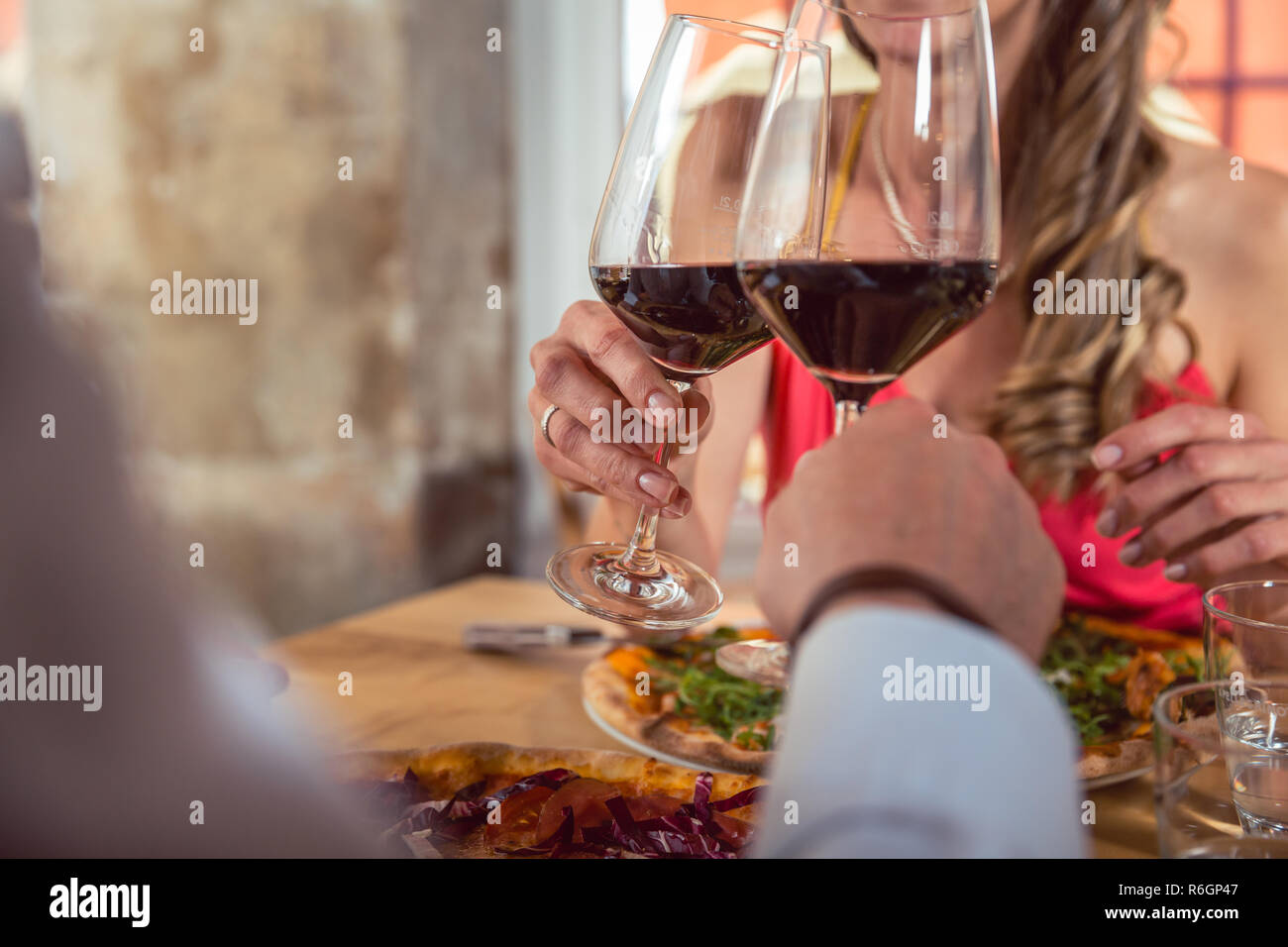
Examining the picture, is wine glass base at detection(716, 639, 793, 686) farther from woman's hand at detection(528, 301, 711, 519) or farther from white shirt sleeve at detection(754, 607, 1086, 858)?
white shirt sleeve at detection(754, 607, 1086, 858)

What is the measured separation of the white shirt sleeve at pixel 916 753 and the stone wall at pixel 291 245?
129 cm

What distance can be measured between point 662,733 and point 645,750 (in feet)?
0.04

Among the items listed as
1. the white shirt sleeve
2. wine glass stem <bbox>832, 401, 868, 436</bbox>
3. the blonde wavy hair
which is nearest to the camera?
the white shirt sleeve

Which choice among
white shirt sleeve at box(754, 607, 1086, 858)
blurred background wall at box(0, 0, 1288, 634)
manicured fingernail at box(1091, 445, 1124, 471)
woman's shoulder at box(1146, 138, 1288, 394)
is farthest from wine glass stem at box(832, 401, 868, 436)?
blurred background wall at box(0, 0, 1288, 634)

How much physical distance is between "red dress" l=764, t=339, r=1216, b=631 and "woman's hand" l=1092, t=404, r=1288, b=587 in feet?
1.38

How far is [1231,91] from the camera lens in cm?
156

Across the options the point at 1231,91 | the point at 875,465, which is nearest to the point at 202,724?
the point at 875,465

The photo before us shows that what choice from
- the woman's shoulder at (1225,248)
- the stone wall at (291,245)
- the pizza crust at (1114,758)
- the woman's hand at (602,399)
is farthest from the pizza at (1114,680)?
the stone wall at (291,245)

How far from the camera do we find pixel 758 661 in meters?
0.52

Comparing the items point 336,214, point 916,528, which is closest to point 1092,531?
point 916,528

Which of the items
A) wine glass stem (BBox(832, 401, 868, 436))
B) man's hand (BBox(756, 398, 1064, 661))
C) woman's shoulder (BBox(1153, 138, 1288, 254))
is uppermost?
woman's shoulder (BBox(1153, 138, 1288, 254))

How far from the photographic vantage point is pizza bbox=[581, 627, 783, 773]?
0.45 m

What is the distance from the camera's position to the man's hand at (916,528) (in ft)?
0.84

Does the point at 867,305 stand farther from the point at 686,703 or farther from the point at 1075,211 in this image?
the point at 1075,211
